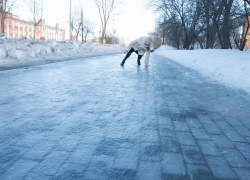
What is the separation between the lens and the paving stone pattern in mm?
1979

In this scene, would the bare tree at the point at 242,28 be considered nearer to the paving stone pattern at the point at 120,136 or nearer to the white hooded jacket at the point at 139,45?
the white hooded jacket at the point at 139,45

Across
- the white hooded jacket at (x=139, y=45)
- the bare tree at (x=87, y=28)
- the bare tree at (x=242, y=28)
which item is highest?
the bare tree at (x=87, y=28)

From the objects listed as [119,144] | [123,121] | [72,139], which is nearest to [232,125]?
[123,121]

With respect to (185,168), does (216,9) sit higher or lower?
higher

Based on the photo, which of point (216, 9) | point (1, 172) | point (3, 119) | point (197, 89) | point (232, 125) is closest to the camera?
point (1, 172)

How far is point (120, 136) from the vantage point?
8.79ft

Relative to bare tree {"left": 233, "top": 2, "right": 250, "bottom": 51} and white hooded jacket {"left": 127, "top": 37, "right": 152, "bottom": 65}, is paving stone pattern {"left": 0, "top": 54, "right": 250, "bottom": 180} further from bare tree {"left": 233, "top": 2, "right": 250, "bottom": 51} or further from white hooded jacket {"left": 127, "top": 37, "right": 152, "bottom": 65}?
bare tree {"left": 233, "top": 2, "right": 250, "bottom": 51}

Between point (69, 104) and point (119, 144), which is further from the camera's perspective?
point (69, 104)

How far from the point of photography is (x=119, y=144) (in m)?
2.46

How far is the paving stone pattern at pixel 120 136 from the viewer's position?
198 centimetres

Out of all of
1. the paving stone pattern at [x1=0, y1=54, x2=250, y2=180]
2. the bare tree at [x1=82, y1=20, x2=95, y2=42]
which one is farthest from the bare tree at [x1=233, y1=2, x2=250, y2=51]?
the bare tree at [x1=82, y1=20, x2=95, y2=42]

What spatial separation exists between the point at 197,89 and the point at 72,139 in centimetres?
426

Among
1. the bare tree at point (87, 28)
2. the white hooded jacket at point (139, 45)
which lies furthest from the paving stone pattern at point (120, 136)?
the bare tree at point (87, 28)

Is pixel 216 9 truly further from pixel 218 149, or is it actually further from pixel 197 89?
pixel 218 149
